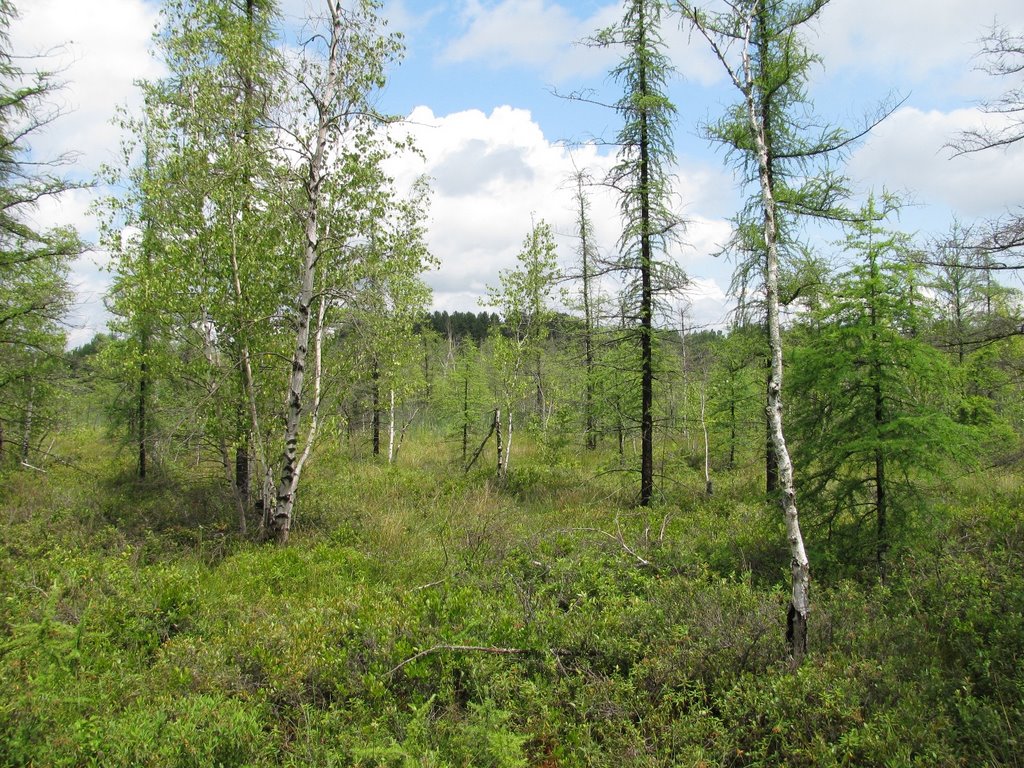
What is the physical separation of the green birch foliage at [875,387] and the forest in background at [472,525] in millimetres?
54

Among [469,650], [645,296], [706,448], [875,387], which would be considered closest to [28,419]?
[469,650]

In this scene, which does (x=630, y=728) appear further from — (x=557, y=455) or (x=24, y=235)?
(x=24, y=235)

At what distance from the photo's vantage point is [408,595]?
702 cm

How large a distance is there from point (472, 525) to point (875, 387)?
760cm

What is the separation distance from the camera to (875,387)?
734 centimetres

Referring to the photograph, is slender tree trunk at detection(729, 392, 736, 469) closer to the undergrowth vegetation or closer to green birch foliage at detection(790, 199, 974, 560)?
the undergrowth vegetation

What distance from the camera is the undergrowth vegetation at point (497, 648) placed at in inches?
164

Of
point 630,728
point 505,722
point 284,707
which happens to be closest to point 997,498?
point 630,728

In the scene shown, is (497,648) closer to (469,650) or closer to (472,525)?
(469,650)

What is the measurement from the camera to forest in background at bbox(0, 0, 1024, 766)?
177 inches

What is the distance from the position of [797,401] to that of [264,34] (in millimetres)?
13382

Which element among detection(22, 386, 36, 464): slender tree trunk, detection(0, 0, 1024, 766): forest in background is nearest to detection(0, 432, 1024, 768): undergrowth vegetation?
detection(0, 0, 1024, 766): forest in background

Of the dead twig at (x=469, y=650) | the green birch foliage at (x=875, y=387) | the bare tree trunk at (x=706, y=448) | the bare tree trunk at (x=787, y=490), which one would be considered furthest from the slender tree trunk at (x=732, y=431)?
the dead twig at (x=469, y=650)

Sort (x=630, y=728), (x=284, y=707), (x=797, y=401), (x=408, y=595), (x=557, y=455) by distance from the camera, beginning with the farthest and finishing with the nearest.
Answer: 1. (x=557, y=455)
2. (x=797, y=401)
3. (x=408, y=595)
4. (x=284, y=707)
5. (x=630, y=728)
